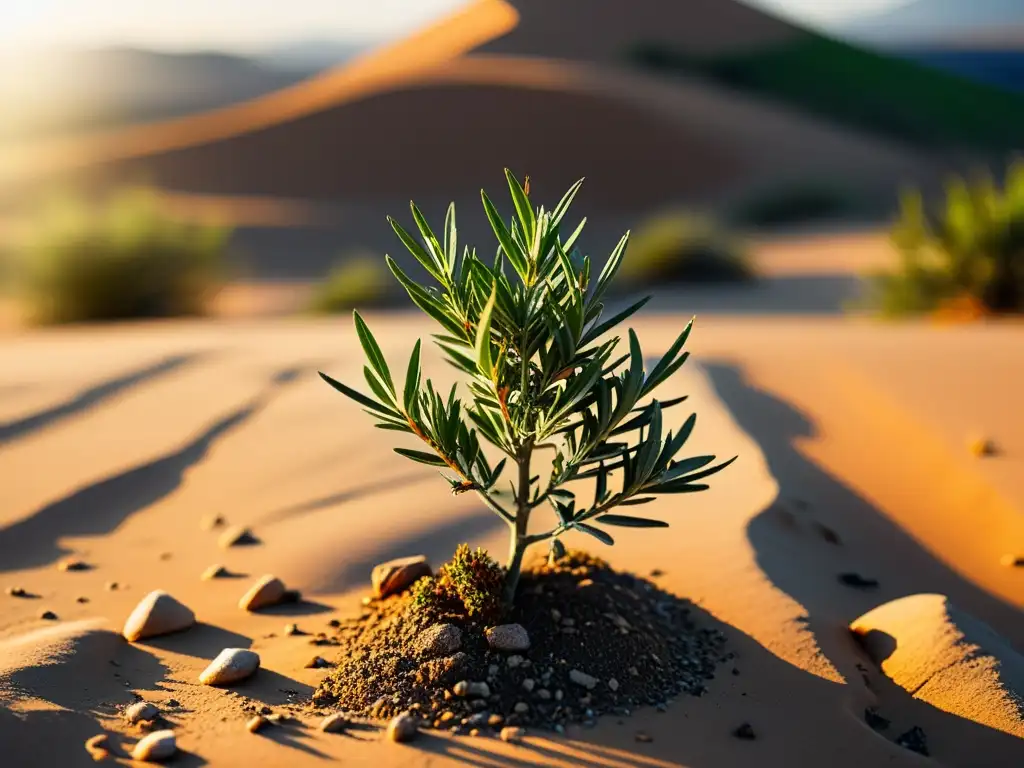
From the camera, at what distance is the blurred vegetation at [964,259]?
10.5m

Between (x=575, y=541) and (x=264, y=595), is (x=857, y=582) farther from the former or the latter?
(x=264, y=595)

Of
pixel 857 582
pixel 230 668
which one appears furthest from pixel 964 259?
pixel 230 668

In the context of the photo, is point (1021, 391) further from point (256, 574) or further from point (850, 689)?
point (256, 574)

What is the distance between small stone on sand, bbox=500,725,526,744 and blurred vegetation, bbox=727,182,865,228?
2409 centimetres

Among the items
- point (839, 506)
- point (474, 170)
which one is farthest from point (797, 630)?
point (474, 170)

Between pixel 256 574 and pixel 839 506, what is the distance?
8.33ft

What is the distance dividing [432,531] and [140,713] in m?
1.78

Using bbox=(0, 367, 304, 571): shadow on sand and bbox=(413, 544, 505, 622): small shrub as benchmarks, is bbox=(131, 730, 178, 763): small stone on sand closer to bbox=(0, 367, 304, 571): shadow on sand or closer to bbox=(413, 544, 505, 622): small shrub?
bbox=(413, 544, 505, 622): small shrub

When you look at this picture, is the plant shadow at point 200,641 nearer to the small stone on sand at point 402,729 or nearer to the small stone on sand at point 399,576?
the small stone on sand at point 399,576

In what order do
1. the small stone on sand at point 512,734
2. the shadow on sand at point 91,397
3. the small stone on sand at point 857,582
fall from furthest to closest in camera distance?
1. the shadow on sand at point 91,397
2. the small stone on sand at point 857,582
3. the small stone on sand at point 512,734

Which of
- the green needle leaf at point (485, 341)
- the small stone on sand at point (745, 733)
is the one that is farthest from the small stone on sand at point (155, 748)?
the small stone on sand at point (745, 733)

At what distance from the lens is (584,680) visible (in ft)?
9.68

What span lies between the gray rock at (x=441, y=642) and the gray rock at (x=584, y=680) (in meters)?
0.31

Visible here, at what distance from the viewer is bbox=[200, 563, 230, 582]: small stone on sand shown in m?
4.14
